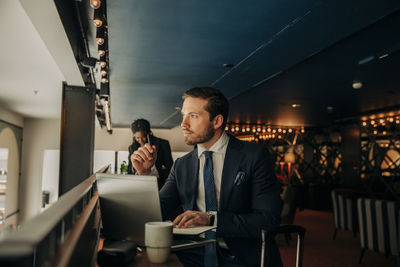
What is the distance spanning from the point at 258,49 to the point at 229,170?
2680 mm

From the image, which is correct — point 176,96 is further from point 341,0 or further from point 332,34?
point 341,0

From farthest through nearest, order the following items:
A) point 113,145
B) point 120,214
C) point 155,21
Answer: point 113,145 → point 155,21 → point 120,214

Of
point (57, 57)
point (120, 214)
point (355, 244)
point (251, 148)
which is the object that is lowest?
point (355, 244)

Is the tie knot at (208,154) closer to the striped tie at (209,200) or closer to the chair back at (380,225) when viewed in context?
the striped tie at (209,200)

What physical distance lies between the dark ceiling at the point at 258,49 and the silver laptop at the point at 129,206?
201cm

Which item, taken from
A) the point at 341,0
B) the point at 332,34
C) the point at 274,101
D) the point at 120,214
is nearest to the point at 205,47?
the point at 332,34

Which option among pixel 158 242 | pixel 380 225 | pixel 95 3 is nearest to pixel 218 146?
pixel 158 242

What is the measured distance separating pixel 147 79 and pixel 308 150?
29.0ft

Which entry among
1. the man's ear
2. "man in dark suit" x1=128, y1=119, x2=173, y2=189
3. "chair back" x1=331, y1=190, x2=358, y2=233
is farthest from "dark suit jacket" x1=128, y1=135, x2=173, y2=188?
"chair back" x1=331, y1=190, x2=358, y2=233

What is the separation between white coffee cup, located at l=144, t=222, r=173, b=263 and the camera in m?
1.19

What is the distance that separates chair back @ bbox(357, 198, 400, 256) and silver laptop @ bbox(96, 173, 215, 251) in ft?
13.6

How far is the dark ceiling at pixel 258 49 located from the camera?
3102 mm

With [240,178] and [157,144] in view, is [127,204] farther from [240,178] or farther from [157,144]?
[157,144]

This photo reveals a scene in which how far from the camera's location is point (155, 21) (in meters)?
3.39
